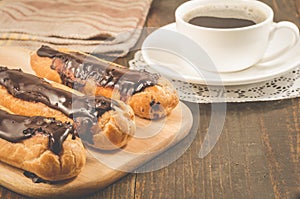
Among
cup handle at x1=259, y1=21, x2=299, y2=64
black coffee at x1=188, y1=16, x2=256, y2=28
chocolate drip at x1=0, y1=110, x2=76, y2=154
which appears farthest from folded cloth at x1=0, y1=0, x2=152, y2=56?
chocolate drip at x1=0, y1=110, x2=76, y2=154

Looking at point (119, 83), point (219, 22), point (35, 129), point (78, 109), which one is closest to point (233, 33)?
point (219, 22)

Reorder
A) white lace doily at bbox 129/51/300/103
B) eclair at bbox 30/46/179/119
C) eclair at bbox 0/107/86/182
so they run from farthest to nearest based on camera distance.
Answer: white lace doily at bbox 129/51/300/103, eclair at bbox 30/46/179/119, eclair at bbox 0/107/86/182

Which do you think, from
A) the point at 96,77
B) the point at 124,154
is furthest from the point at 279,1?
the point at 124,154

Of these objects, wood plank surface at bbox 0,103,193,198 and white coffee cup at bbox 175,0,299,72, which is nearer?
wood plank surface at bbox 0,103,193,198

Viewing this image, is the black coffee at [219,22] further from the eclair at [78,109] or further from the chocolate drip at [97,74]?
the eclair at [78,109]

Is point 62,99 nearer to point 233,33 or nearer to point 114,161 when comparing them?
point 114,161

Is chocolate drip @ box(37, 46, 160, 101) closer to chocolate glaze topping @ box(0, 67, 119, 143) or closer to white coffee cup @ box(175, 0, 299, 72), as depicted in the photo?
chocolate glaze topping @ box(0, 67, 119, 143)
